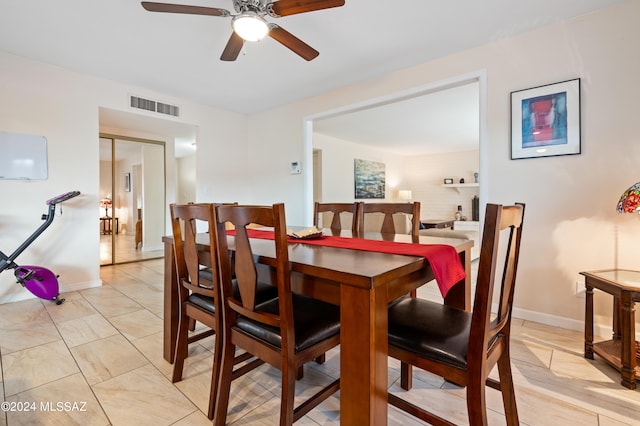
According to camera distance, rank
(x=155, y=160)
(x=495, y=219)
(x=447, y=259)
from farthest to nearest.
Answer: (x=155, y=160)
(x=447, y=259)
(x=495, y=219)

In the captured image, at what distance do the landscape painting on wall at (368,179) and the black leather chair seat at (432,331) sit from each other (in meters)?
5.72

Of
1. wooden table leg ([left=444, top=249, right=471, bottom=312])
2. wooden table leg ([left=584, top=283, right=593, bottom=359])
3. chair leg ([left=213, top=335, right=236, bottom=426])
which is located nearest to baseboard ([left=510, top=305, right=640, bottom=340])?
wooden table leg ([left=584, top=283, right=593, bottom=359])

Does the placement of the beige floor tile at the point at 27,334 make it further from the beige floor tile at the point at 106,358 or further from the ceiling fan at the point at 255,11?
the ceiling fan at the point at 255,11

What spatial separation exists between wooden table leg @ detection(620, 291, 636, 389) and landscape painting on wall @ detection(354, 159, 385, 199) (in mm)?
5503

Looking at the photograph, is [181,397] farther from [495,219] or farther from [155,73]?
A: [155,73]

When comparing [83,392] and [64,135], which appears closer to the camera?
[83,392]

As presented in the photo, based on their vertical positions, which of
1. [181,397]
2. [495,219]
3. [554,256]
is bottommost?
[181,397]

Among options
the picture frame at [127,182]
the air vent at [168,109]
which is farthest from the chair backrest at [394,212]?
the picture frame at [127,182]

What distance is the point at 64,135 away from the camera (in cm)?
317

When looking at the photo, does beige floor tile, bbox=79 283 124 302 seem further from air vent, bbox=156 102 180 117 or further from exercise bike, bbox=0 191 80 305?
air vent, bbox=156 102 180 117

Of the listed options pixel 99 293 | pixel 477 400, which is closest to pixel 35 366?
pixel 99 293

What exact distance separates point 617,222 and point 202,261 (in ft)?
9.31

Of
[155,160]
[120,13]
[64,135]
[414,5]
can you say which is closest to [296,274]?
[414,5]

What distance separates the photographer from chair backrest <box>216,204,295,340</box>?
1.00 meters
